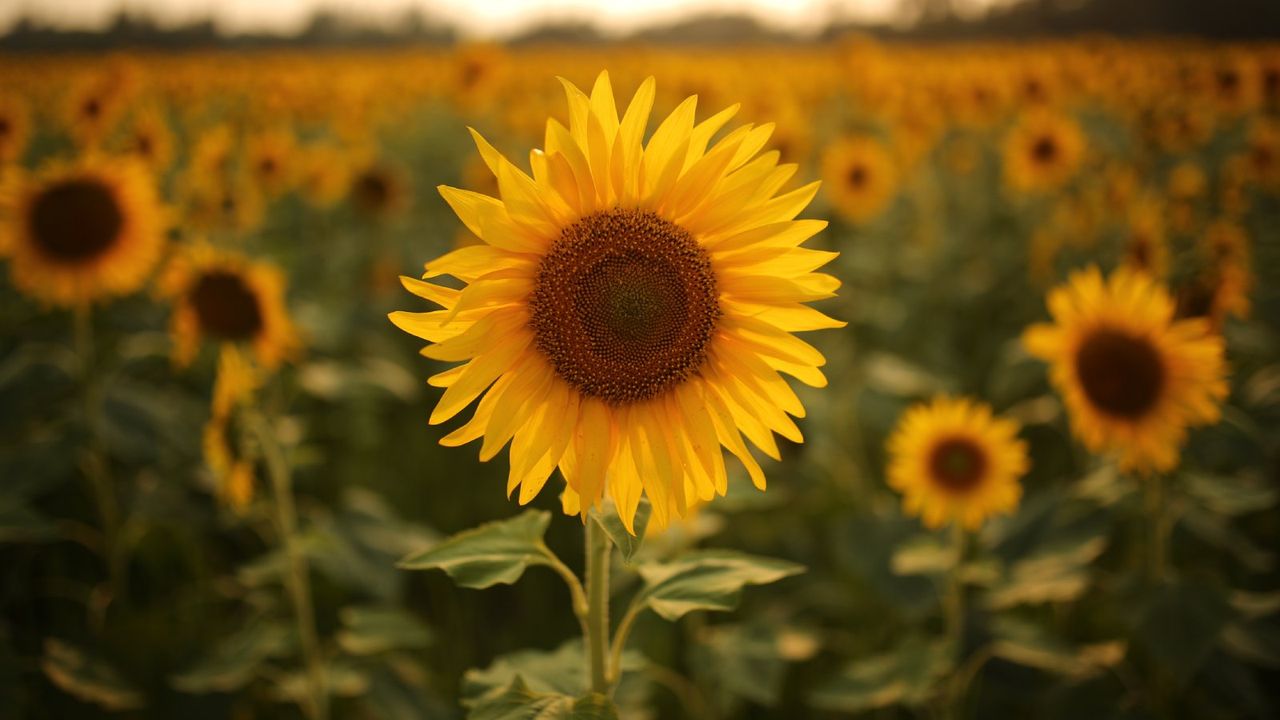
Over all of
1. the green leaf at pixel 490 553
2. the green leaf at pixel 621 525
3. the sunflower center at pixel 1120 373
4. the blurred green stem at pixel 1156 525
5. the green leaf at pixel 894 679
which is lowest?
the green leaf at pixel 894 679

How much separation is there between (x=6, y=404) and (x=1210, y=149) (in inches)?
408

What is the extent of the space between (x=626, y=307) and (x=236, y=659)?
1.78 meters

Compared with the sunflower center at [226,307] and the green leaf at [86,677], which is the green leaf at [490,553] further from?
the sunflower center at [226,307]

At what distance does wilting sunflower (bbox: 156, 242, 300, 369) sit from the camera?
3.37 meters

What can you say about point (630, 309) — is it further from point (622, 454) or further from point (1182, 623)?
point (1182, 623)

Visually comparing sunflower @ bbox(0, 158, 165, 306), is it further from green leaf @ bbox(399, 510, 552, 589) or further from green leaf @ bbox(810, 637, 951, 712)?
green leaf @ bbox(810, 637, 951, 712)

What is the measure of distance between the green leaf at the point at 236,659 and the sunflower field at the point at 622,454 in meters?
0.01

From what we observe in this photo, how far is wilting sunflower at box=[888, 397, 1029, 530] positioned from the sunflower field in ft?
0.06

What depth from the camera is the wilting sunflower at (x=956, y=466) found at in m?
3.18

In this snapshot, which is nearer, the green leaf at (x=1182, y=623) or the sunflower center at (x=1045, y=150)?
the green leaf at (x=1182, y=623)

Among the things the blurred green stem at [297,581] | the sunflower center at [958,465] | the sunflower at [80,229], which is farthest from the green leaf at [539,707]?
the sunflower at [80,229]

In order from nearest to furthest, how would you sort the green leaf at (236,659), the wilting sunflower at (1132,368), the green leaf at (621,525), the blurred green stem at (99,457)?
the green leaf at (621,525), the green leaf at (236,659), the wilting sunflower at (1132,368), the blurred green stem at (99,457)

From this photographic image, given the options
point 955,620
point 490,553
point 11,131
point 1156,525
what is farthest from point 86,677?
point 11,131

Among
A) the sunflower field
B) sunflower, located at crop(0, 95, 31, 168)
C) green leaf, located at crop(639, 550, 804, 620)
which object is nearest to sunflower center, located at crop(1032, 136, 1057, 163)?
the sunflower field
